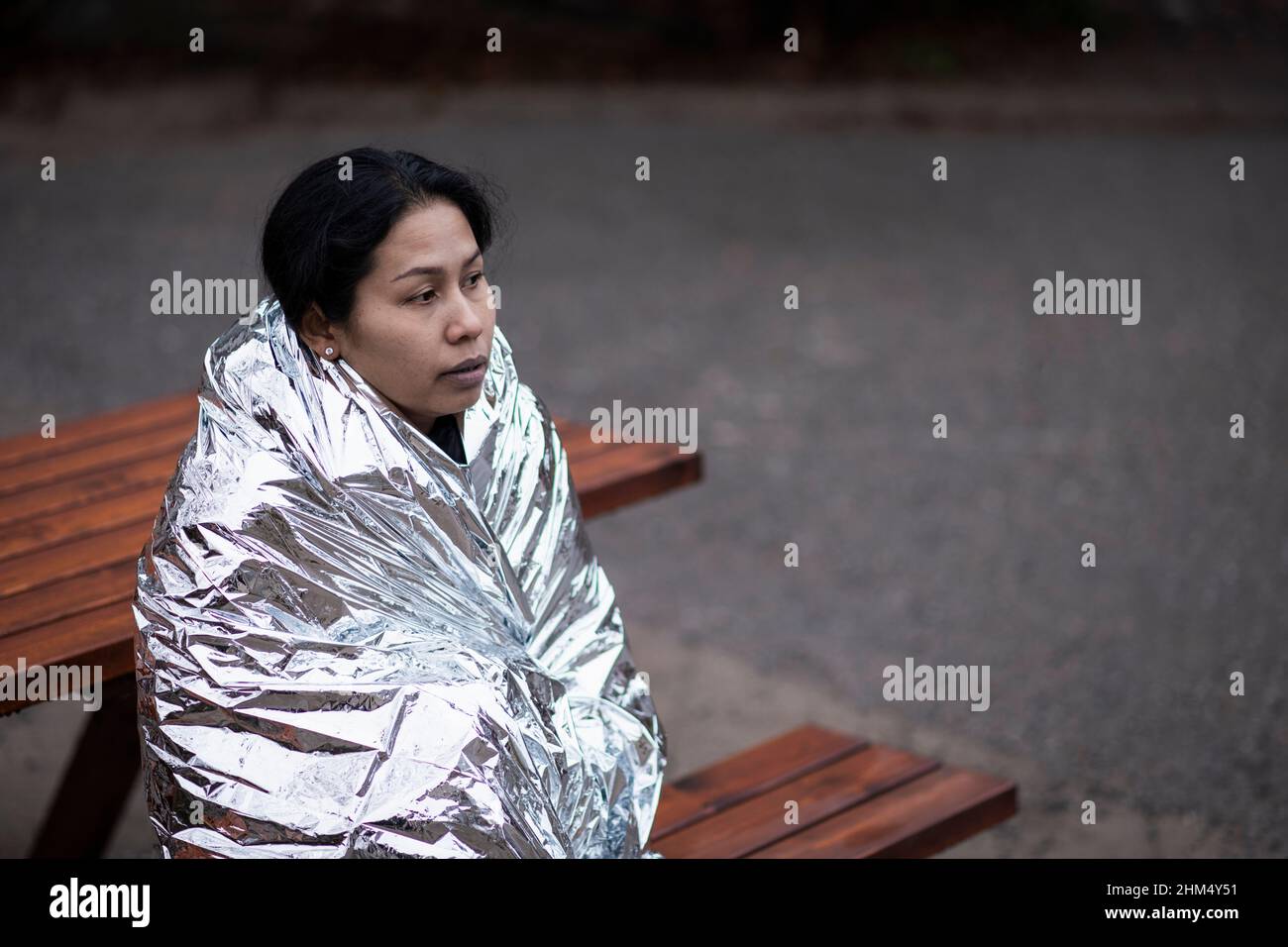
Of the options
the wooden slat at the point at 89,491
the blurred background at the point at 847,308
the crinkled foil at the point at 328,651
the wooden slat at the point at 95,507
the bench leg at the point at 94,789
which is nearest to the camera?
the crinkled foil at the point at 328,651

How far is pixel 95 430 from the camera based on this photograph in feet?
10.7

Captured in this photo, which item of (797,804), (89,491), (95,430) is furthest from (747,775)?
(95,430)

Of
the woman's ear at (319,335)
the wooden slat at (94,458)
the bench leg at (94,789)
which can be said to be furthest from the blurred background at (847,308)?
the wooden slat at (94,458)

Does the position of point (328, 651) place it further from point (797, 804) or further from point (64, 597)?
point (797, 804)

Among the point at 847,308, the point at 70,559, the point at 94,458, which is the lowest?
the point at 70,559

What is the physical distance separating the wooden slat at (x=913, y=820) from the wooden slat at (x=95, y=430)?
5.14 ft

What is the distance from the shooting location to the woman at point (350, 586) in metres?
1.98

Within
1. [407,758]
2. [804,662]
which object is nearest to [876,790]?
[407,758]

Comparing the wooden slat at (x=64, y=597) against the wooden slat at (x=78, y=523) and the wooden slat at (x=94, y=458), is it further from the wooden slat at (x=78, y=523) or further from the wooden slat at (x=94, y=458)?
the wooden slat at (x=94, y=458)

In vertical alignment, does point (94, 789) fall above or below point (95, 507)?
below

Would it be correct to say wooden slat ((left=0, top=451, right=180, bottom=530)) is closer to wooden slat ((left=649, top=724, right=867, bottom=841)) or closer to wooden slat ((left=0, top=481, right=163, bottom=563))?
wooden slat ((left=0, top=481, right=163, bottom=563))

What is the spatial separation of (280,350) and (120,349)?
4771 millimetres

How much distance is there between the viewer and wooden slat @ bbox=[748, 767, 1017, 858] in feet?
8.58

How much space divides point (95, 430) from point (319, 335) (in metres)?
1.35
